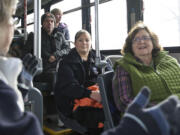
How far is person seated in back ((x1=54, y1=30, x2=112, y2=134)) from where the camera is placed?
173 centimetres

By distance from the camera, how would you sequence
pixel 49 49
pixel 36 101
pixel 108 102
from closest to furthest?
pixel 36 101
pixel 108 102
pixel 49 49

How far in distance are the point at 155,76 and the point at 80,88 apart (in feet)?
1.99

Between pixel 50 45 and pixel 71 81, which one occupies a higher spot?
pixel 50 45

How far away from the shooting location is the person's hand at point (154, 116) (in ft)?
1.38

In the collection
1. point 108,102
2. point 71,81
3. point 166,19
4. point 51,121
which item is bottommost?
point 51,121

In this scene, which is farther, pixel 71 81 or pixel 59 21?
pixel 59 21

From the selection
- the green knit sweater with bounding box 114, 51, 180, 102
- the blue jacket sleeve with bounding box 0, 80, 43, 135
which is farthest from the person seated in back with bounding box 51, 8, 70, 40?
the blue jacket sleeve with bounding box 0, 80, 43, 135

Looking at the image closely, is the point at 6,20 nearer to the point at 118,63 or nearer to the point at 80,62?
the point at 118,63

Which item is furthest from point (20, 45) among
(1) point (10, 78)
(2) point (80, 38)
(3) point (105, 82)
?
(1) point (10, 78)

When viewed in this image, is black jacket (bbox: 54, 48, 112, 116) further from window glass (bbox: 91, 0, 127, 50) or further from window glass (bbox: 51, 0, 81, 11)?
window glass (bbox: 51, 0, 81, 11)

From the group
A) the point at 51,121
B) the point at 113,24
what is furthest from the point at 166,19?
the point at 51,121

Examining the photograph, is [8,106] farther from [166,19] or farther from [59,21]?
[59,21]

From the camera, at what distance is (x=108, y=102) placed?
1545 mm

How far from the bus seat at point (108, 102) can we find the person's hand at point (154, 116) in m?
1.06
